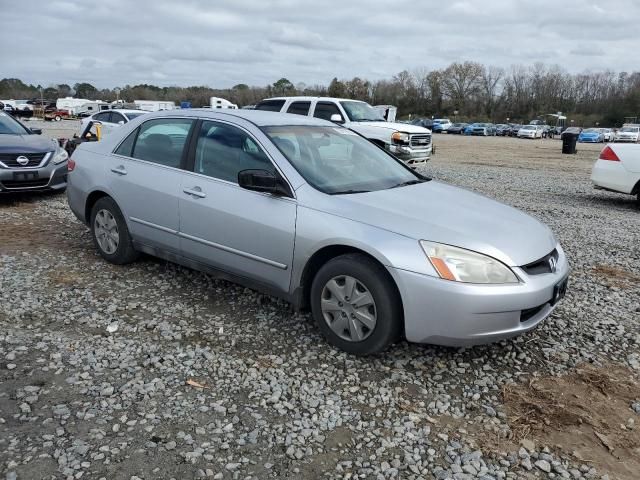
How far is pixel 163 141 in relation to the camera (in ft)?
16.3

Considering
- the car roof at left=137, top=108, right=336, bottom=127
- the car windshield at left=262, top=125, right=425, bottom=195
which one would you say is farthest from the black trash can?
the car roof at left=137, top=108, right=336, bottom=127

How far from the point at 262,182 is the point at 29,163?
20.2 feet

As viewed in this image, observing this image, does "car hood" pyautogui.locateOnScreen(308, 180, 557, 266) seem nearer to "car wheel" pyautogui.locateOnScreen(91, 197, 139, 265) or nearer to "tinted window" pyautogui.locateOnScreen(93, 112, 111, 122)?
"car wheel" pyautogui.locateOnScreen(91, 197, 139, 265)

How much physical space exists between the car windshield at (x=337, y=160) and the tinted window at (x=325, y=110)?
8.13 meters

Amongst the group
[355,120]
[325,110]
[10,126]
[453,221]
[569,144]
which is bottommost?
[569,144]

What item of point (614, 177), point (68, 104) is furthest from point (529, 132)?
point (68, 104)

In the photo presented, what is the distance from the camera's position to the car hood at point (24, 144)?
827 centimetres

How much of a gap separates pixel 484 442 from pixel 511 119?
10281 cm

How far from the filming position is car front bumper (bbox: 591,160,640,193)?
1000cm

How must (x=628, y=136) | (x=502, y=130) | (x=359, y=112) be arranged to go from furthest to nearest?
(x=502, y=130) → (x=628, y=136) → (x=359, y=112)

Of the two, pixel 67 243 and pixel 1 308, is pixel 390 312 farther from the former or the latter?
pixel 67 243

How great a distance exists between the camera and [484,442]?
2.87 m

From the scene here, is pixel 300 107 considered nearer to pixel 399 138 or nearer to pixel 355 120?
pixel 355 120

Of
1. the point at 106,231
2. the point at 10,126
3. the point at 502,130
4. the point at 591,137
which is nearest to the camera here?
the point at 106,231
